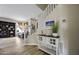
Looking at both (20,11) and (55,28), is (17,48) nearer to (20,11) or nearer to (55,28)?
(20,11)

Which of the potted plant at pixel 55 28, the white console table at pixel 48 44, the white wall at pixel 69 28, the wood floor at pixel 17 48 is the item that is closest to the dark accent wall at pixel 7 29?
the wood floor at pixel 17 48

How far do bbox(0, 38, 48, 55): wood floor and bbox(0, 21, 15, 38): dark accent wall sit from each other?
0.09 metres

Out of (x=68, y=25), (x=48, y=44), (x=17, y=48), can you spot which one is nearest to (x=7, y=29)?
(x=17, y=48)

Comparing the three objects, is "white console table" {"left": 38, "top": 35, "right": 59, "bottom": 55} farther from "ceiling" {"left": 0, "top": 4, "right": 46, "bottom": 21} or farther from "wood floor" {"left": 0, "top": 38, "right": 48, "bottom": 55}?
"ceiling" {"left": 0, "top": 4, "right": 46, "bottom": 21}

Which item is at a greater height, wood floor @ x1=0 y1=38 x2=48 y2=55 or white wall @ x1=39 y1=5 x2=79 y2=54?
white wall @ x1=39 y1=5 x2=79 y2=54

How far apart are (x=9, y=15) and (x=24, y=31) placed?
0.39 m

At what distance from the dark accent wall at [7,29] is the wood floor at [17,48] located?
0.09 metres

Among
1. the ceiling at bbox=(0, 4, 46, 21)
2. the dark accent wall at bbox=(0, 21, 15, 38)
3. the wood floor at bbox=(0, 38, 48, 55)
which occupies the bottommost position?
the wood floor at bbox=(0, 38, 48, 55)

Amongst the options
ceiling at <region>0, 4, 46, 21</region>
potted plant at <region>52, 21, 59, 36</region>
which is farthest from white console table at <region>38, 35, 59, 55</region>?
ceiling at <region>0, 4, 46, 21</region>

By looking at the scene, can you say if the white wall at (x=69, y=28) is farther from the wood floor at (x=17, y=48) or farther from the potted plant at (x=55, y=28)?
the wood floor at (x=17, y=48)

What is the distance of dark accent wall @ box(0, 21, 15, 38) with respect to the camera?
2051 mm

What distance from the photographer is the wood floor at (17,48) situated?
2066 mm

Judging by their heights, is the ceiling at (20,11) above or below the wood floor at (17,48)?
above
